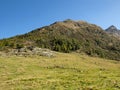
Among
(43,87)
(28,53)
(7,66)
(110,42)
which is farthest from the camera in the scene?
(110,42)

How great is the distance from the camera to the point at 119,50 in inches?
4653

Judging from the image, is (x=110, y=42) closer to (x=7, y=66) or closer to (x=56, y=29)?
(x=56, y=29)

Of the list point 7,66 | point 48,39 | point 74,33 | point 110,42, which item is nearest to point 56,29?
point 74,33

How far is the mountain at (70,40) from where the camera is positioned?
99.0 metres

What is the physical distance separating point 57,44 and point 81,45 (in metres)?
16.2

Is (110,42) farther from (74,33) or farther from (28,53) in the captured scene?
(28,53)

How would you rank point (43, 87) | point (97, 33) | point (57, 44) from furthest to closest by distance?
point (97, 33), point (57, 44), point (43, 87)

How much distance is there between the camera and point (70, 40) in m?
111

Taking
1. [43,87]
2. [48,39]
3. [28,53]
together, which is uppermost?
[48,39]

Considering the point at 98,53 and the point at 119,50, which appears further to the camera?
the point at 119,50

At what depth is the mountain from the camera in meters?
99.0

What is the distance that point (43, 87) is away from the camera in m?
24.1

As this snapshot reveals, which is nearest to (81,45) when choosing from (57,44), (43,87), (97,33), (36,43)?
(57,44)

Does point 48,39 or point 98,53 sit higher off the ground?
point 48,39
